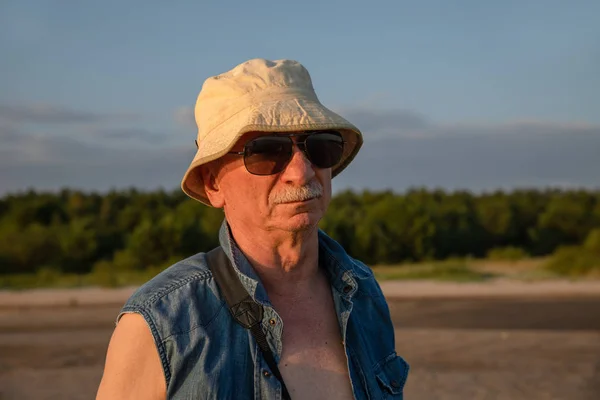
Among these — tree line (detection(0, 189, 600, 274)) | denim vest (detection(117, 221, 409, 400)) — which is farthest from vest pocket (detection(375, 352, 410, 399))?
tree line (detection(0, 189, 600, 274))

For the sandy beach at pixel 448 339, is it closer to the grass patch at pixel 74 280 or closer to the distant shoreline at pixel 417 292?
the distant shoreline at pixel 417 292

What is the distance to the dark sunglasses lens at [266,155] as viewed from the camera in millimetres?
2221

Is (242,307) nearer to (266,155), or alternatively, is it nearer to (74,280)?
(266,155)

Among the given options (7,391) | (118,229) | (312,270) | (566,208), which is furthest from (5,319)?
(566,208)

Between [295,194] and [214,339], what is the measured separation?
1.48ft

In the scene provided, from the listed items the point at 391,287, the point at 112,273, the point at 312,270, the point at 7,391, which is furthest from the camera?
the point at 112,273

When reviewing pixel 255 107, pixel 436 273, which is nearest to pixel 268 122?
pixel 255 107

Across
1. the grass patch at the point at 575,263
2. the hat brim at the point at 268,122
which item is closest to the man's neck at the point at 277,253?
the hat brim at the point at 268,122

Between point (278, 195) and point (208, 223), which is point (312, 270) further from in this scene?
point (208, 223)

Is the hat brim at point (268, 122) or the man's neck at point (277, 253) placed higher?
the hat brim at point (268, 122)

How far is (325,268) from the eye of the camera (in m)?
2.50

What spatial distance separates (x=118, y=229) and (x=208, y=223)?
275 centimetres

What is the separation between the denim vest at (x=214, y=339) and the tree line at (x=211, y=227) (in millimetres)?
20612

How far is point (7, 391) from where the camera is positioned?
31.2ft
